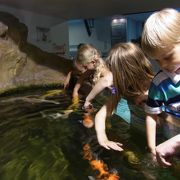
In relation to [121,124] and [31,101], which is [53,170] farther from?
[31,101]

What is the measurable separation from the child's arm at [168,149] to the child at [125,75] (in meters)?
0.56

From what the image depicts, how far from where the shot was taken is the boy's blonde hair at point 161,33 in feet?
3.69

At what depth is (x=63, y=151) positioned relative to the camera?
69.0 inches

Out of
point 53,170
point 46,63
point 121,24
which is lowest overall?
point 53,170

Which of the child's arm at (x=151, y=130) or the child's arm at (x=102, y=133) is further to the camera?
the child's arm at (x=102, y=133)

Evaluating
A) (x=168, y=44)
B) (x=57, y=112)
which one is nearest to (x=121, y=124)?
(x=57, y=112)

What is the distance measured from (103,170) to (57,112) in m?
1.31

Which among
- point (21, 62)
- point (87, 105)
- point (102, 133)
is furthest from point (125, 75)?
point (21, 62)

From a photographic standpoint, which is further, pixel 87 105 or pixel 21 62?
pixel 21 62

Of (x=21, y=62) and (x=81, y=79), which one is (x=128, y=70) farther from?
(x=21, y=62)

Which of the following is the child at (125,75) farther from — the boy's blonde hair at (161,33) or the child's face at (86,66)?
the child's face at (86,66)

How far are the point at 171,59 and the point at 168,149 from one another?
1.05ft

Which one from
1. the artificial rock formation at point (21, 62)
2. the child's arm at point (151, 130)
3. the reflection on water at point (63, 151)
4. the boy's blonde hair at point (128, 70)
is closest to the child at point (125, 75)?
the boy's blonde hair at point (128, 70)

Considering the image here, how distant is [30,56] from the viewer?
4.45 meters
